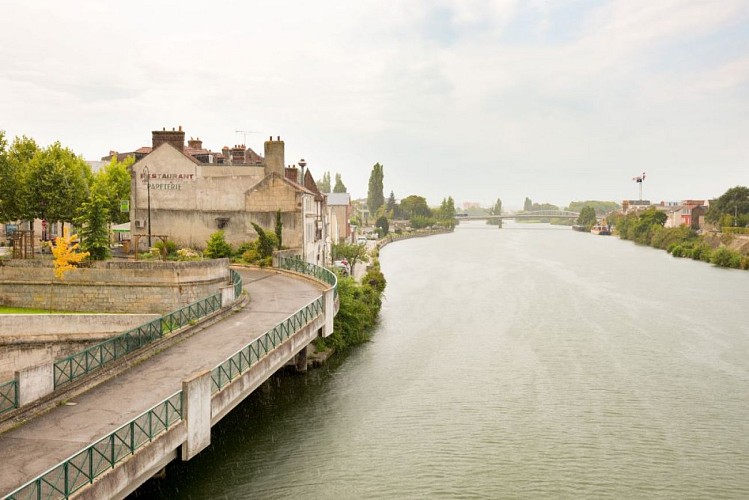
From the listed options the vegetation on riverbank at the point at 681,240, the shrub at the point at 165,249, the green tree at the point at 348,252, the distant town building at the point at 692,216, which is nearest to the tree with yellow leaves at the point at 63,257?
the shrub at the point at 165,249

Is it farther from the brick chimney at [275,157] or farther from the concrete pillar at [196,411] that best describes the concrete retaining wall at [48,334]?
the brick chimney at [275,157]

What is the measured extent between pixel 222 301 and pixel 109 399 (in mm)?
10132

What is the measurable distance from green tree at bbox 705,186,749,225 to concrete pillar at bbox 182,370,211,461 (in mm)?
107808

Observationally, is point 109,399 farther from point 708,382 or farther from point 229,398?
point 708,382

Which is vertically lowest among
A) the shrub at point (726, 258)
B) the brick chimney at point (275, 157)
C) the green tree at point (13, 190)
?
the shrub at point (726, 258)

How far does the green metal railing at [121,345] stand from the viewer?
17.2m

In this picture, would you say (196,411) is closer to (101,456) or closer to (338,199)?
(101,456)

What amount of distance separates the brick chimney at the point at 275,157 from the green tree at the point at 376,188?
12820 centimetres

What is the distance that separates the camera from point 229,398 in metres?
18.2

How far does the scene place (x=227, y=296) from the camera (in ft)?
89.6

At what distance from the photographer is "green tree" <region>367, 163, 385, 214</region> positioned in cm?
16988

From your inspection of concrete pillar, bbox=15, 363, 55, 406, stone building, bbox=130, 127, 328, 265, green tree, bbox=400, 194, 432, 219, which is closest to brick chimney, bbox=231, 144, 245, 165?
stone building, bbox=130, 127, 328, 265

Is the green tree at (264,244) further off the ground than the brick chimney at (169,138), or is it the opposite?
the brick chimney at (169,138)

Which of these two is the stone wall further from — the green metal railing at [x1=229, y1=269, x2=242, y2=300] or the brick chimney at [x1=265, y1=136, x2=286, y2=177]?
the brick chimney at [x1=265, y1=136, x2=286, y2=177]
